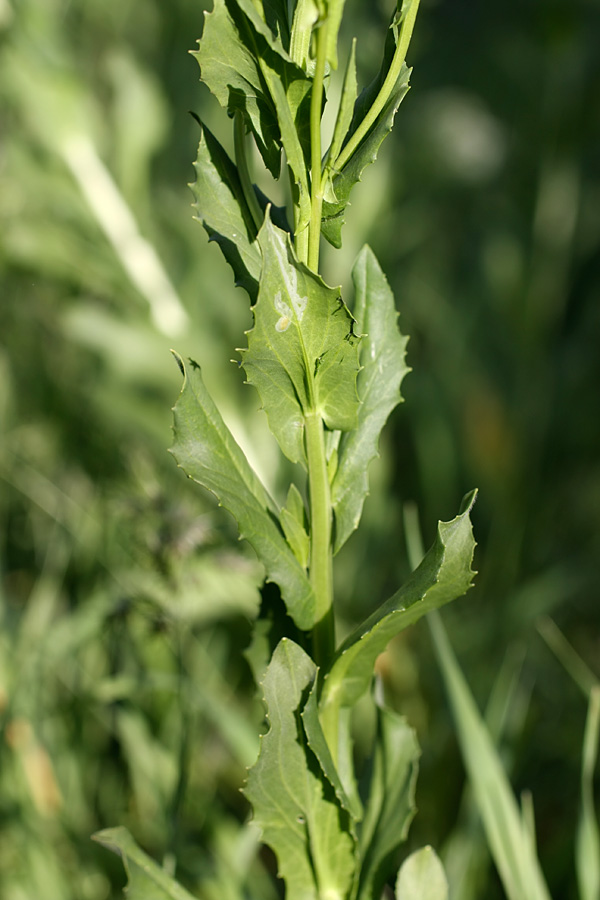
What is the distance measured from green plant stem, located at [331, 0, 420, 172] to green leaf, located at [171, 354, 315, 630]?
147 mm

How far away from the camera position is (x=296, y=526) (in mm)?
527

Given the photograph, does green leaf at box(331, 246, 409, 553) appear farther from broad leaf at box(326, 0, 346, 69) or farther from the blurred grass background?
the blurred grass background

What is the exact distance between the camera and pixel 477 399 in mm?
1832

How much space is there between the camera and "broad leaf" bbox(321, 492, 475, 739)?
446 millimetres

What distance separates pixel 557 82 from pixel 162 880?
1.85 meters

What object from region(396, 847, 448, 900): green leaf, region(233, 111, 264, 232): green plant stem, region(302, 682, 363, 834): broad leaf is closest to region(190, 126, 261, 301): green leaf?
region(233, 111, 264, 232): green plant stem

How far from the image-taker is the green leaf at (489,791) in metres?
0.64

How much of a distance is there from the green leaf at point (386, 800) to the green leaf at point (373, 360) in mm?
190

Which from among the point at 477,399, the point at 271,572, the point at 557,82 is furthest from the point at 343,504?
the point at 557,82

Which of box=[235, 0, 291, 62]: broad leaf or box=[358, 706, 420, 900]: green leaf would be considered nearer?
box=[235, 0, 291, 62]: broad leaf

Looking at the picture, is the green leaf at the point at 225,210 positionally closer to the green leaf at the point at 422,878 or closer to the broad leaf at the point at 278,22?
the broad leaf at the point at 278,22

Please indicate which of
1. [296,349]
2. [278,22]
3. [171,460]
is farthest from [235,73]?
[171,460]

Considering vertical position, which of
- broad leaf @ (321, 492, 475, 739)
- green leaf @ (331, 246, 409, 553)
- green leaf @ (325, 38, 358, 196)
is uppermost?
green leaf @ (325, 38, 358, 196)

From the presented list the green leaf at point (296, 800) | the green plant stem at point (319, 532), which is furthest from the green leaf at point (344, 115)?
the green leaf at point (296, 800)
